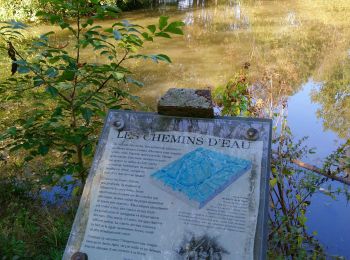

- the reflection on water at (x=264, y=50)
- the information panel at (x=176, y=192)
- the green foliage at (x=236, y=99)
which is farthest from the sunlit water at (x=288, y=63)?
the information panel at (x=176, y=192)

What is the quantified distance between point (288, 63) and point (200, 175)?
6854 mm

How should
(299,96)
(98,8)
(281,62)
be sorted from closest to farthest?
(98,8), (299,96), (281,62)

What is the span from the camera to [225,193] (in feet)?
6.50

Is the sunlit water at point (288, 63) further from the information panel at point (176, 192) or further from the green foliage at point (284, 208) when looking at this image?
the information panel at point (176, 192)

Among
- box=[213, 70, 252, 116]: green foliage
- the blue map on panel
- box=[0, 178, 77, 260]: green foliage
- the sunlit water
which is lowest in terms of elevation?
box=[0, 178, 77, 260]: green foliage

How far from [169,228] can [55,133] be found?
1279 mm

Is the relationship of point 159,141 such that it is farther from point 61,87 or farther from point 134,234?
point 61,87

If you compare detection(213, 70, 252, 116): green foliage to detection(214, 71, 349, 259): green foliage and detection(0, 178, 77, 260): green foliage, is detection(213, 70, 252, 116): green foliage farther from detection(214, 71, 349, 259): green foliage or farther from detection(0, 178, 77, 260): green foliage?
detection(0, 178, 77, 260): green foliage

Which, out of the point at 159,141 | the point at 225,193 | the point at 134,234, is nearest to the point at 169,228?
the point at 134,234

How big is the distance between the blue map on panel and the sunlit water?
2103 millimetres

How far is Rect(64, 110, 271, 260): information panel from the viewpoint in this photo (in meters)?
1.89

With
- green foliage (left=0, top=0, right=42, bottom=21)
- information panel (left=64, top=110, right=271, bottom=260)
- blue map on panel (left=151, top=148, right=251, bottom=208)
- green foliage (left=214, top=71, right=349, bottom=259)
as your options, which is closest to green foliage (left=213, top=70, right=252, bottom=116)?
green foliage (left=214, top=71, right=349, bottom=259)

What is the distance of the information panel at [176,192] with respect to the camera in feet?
6.21

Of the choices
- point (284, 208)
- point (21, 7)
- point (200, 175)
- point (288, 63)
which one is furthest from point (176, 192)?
point (21, 7)
